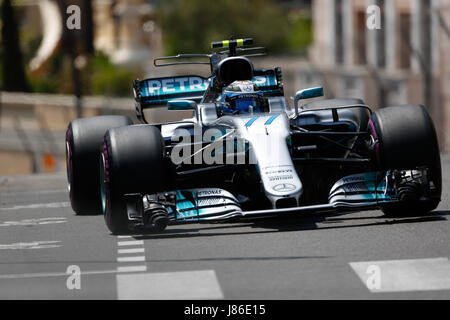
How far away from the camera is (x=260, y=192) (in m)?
11.6

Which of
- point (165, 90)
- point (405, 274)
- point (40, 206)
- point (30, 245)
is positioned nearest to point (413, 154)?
point (405, 274)

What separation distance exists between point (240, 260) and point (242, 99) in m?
3.19

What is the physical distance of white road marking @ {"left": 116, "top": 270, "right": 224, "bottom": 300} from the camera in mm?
8242

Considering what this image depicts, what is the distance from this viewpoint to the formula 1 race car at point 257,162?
10.9 metres

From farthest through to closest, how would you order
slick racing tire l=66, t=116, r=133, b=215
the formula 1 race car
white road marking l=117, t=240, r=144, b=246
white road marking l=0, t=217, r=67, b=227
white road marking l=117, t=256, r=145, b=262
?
1. slick racing tire l=66, t=116, r=133, b=215
2. white road marking l=0, t=217, r=67, b=227
3. the formula 1 race car
4. white road marking l=117, t=240, r=144, b=246
5. white road marking l=117, t=256, r=145, b=262

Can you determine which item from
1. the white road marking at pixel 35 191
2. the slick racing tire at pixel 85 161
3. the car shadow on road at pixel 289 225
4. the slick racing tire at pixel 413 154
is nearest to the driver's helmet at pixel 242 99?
the car shadow on road at pixel 289 225

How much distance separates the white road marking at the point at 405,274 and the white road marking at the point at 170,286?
39.9 inches

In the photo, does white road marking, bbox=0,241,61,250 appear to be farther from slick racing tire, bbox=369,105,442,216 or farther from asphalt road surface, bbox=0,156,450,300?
slick racing tire, bbox=369,105,442,216

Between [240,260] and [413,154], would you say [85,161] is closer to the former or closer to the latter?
[413,154]

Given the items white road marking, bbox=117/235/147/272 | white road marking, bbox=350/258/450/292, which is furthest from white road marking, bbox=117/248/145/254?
white road marking, bbox=350/258/450/292

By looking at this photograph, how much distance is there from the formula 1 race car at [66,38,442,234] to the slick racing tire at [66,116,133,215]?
2.90 feet
